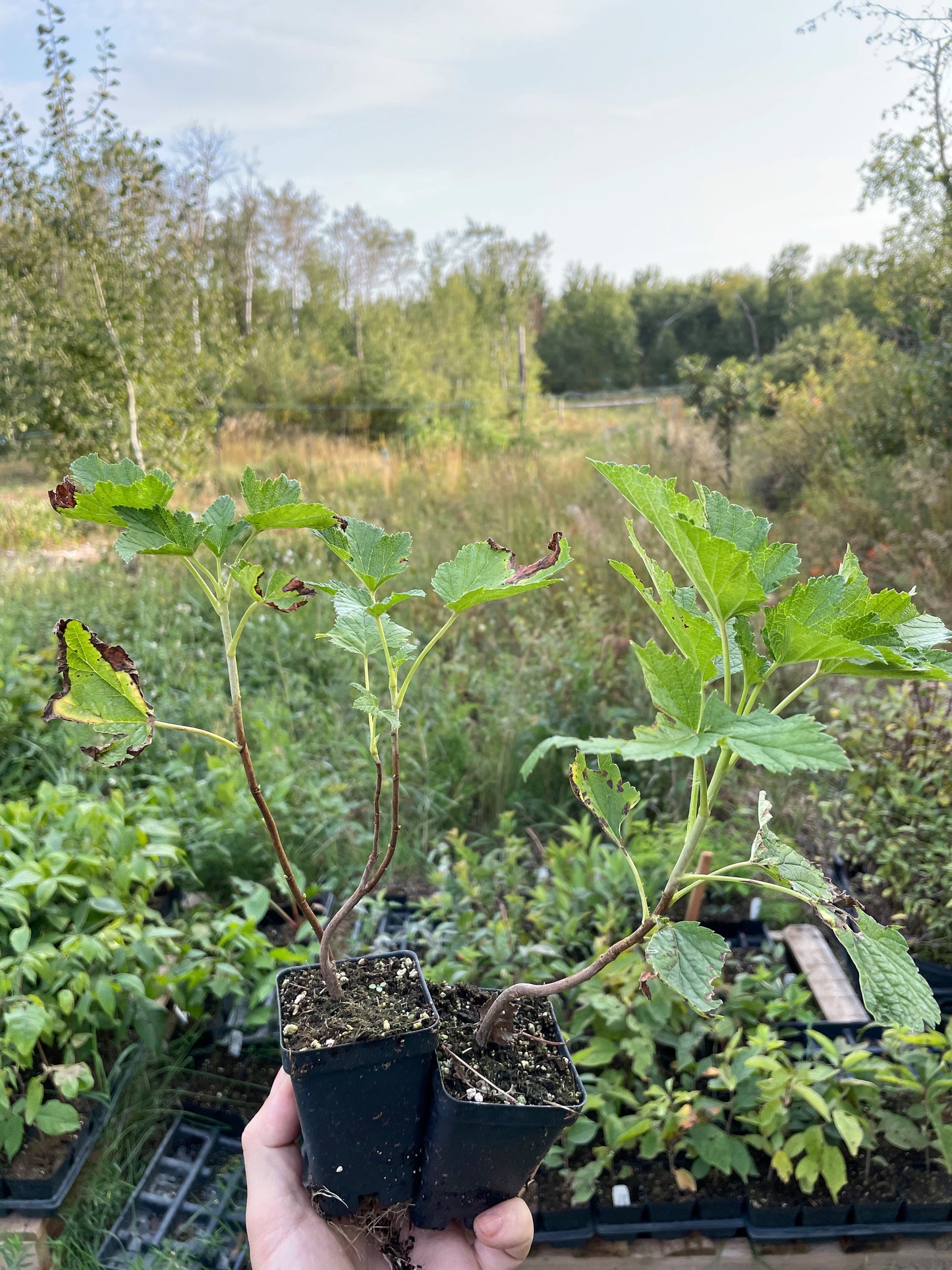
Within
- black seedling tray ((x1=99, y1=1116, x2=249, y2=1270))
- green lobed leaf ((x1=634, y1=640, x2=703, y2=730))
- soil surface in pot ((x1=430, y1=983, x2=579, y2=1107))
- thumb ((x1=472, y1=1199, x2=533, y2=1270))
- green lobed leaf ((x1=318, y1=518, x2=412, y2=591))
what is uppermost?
green lobed leaf ((x1=318, y1=518, x2=412, y2=591))

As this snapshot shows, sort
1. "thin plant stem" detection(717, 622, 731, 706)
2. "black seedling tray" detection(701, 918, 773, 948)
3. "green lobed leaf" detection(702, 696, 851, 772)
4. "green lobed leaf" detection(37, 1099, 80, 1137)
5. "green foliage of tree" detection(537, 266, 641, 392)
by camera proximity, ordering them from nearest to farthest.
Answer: "green lobed leaf" detection(702, 696, 851, 772), "thin plant stem" detection(717, 622, 731, 706), "green lobed leaf" detection(37, 1099, 80, 1137), "black seedling tray" detection(701, 918, 773, 948), "green foliage of tree" detection(537, 266, 641, 392)

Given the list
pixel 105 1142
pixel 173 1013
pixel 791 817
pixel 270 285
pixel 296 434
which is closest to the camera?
pixel 105 1142

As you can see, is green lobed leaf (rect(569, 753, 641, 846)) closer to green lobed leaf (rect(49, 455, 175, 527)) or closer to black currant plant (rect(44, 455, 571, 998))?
black currant plant (rect(44, 455, 571, 998))

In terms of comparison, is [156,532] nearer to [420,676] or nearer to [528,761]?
[528,761]

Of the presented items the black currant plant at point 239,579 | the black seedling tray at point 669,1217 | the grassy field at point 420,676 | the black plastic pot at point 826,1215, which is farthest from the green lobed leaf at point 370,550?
the black plastic pot at point 826,1215

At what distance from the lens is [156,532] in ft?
2.08

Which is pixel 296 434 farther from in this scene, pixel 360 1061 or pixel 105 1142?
pixel 360 1061

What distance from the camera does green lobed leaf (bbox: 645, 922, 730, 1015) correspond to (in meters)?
0.57

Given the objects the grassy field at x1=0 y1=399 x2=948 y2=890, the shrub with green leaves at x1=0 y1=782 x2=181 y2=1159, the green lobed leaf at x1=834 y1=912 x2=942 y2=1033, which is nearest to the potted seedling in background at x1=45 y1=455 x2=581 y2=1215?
the green lobed leaf at x1=834 y1=912 x2=942 y2=1033

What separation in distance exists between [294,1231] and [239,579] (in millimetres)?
799

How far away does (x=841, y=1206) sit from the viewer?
65.6 inches

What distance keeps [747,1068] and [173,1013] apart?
4.82 ft

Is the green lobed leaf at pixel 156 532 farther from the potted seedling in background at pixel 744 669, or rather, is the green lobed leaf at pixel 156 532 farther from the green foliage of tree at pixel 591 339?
the green foliage of tree at pixel 591 339

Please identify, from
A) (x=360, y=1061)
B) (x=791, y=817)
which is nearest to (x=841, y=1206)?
(x=791, y=817)
